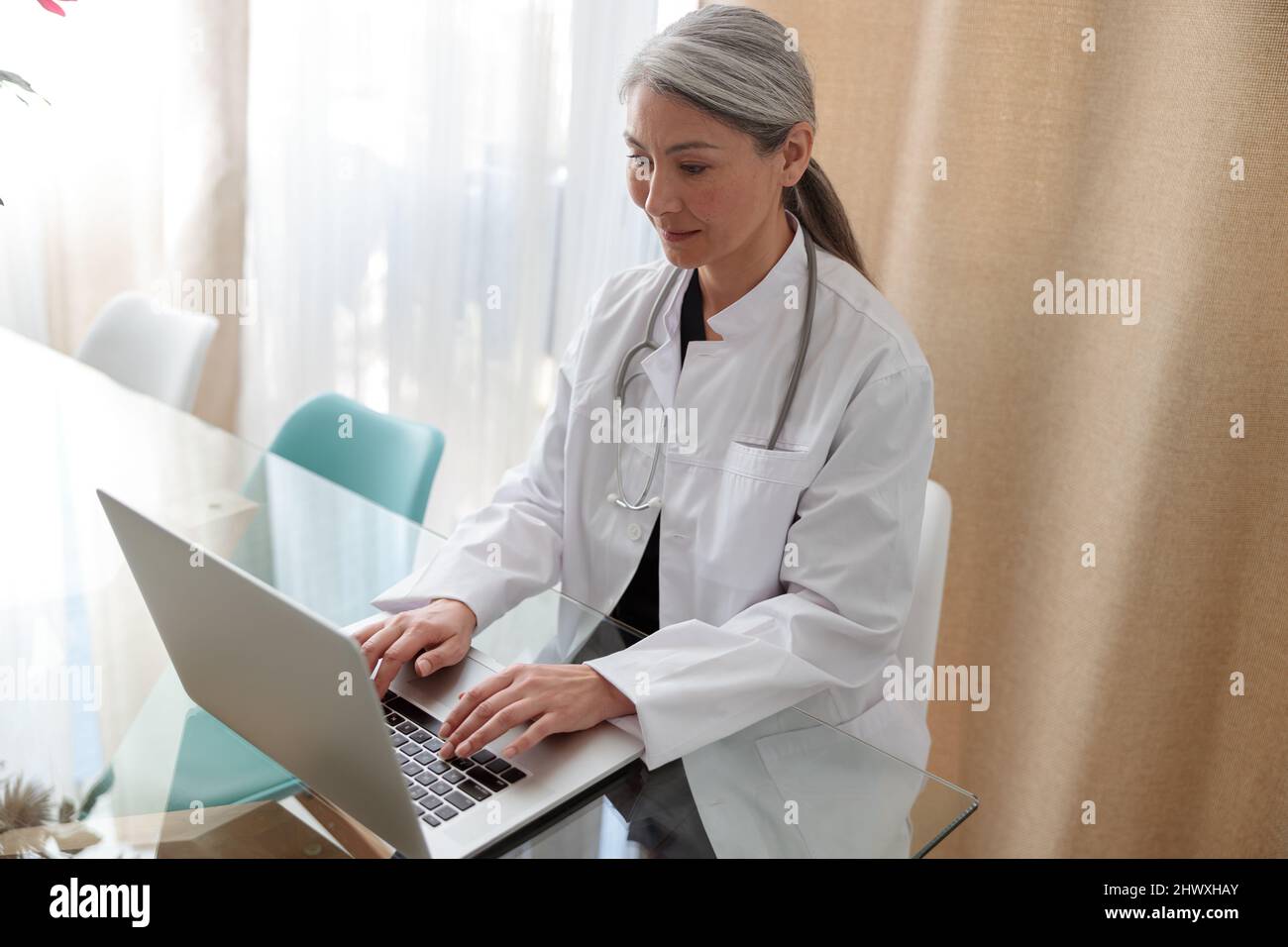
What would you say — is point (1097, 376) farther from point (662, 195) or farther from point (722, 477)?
point (662, 195)

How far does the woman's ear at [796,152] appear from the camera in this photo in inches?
54.1

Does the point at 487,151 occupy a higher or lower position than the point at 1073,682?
higher

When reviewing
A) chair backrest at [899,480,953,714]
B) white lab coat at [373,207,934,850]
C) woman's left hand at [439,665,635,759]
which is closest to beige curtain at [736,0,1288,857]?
chair backrest at [899,480,953,714]

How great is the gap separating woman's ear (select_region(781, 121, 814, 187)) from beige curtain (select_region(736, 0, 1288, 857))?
62cm

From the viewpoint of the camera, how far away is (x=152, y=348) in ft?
7.91

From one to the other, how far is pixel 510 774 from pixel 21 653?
27.5 inches

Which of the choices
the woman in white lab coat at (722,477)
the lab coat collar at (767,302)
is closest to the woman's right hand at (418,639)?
the woman in white lab coat at (722,477)

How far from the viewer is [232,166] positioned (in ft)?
10.1

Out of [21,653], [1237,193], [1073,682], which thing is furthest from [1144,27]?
[21,653]

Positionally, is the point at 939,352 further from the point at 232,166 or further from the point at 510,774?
the point at 232,166

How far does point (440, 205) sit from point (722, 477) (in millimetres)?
1690

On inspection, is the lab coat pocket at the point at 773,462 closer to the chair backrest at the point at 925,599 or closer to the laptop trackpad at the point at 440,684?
the chair backrest at the point at 925,599

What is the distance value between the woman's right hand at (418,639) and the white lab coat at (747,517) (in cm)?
6
